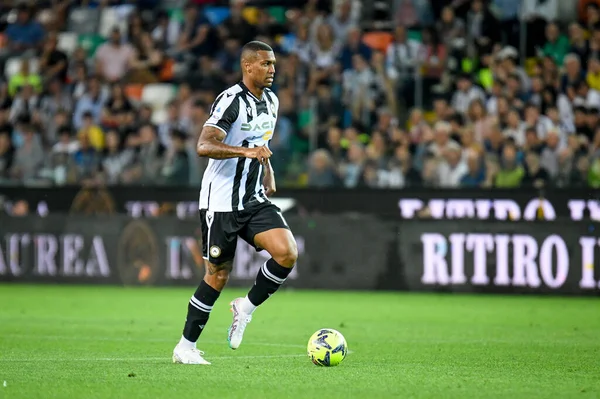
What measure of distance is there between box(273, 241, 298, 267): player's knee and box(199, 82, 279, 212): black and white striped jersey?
486 millimetres

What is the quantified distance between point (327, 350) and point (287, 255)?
0.81 m

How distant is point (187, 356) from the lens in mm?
8891

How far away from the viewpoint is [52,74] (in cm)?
2380

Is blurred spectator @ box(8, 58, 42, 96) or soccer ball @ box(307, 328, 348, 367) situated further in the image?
blurred spectator @ box(8, 58, 42, 96)

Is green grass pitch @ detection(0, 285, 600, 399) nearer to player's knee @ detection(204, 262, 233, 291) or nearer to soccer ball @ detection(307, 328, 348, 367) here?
soccer ball @ detection(307, 328, 348, 367)

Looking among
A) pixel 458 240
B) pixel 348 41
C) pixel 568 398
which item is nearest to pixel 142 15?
pixel 348 41

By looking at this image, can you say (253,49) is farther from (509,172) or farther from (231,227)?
(509,172)

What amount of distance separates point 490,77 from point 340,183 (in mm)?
3396

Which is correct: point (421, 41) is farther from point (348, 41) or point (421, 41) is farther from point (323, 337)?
point (323, 337)

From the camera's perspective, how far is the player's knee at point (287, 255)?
352 inches

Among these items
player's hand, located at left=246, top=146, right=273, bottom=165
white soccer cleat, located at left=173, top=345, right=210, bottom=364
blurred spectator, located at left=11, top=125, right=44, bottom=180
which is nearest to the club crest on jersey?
white soccer cleat, located at left=173, top=345, right=210, bottom=364

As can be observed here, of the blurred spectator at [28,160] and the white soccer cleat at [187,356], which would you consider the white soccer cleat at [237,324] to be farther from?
the blurred spectator at [28,160]

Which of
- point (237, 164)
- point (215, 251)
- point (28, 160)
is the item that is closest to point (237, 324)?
point (215, 251)

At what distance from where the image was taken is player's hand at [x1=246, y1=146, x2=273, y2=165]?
28.1 ft
